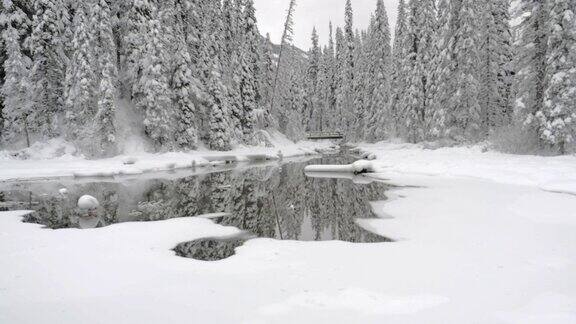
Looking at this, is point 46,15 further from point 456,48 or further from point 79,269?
point 456,48

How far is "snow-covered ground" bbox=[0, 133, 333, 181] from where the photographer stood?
75.6 ft

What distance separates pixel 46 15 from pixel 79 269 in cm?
3092

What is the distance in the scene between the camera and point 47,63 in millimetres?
Result: 30953

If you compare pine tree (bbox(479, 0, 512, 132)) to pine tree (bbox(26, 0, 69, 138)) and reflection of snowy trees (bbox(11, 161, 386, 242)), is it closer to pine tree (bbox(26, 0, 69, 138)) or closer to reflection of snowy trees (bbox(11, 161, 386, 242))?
reflection of snowy trees (bbox(11, 161, 386, 242))

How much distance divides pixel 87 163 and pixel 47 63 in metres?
10.8

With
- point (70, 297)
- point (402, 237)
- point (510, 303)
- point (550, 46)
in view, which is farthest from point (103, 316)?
point (550, 46)

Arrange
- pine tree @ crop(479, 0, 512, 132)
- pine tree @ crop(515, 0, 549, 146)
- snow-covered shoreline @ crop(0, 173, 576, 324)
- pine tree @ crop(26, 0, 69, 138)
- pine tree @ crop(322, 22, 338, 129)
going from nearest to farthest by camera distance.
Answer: snow-covered shoreline @ crop(0, 173, 576, 324), pine tree @ crop(515, 0, 549, 146), pine tree @ crop(26, 0, 69, 138), pine tree @ crop(479, 0, 512, 132), pine tree @ crop(322, 22, 338, 129)

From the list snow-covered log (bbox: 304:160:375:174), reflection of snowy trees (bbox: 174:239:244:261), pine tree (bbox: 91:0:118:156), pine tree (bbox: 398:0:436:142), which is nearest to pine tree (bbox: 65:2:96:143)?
pine tree (bbox: 91:0:118:156)

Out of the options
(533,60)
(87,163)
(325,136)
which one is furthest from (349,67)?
(87,163)

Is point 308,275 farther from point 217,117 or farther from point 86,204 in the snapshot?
point 217,117

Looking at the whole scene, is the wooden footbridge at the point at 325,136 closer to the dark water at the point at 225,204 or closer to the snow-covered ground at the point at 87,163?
the snow-covered ground at the point at 87,163

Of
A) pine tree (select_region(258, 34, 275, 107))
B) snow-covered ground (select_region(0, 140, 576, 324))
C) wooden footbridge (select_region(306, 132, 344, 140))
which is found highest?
pine tree (select_region(258, 34, 275, 107))

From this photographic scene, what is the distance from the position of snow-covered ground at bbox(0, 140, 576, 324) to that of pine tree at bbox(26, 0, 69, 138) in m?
24.9

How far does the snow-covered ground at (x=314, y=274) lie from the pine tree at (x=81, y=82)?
22.4m
